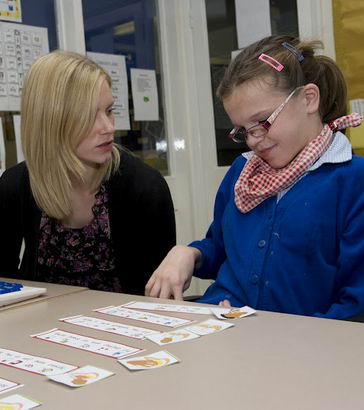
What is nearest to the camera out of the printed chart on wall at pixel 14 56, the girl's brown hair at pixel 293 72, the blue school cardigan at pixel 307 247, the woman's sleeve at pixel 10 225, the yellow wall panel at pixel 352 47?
the blue school cardigan at pixel 307 247

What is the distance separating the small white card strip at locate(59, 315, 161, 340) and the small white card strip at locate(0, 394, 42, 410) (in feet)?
0.85

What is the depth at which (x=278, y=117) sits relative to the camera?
1.30m

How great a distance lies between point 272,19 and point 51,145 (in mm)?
1408

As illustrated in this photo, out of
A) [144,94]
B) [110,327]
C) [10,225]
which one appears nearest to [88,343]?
[110,327]

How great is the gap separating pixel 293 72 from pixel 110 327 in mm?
727

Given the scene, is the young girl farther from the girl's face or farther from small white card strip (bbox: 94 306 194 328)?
small white card strip (bbox: 94 306 194 328)

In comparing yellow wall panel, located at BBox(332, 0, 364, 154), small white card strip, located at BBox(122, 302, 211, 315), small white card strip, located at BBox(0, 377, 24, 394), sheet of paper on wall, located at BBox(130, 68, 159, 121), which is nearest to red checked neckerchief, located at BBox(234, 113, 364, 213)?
small white card strip, located at BBox(122, 302, 211, 315)

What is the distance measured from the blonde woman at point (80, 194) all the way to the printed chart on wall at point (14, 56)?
27.4 inches

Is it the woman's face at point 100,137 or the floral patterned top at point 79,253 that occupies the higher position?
the woman's face at point 100,137

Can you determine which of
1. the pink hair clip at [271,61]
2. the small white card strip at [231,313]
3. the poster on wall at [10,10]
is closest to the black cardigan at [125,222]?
the pink hair clip at [271,61]

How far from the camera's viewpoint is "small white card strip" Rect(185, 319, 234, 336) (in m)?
0.93

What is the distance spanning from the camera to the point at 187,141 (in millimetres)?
3111

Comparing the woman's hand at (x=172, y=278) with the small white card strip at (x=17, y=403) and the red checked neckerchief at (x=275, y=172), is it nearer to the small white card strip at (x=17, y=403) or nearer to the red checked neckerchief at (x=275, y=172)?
the red checked neckerchief at (x=275, y=172)

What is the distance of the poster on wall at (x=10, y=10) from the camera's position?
2.37m
